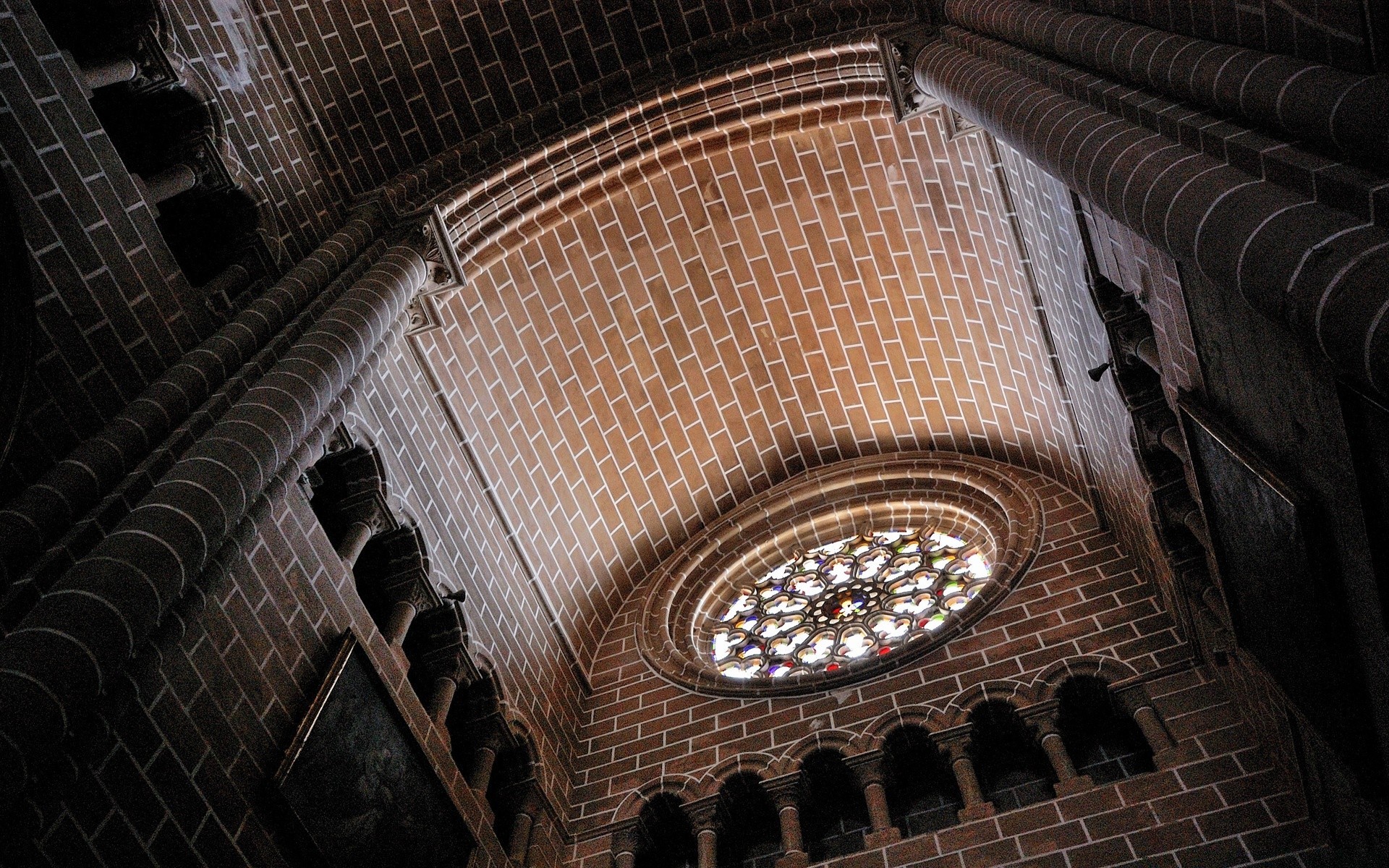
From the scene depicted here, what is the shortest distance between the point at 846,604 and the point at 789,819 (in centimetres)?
271

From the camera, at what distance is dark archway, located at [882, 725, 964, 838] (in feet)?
27.4

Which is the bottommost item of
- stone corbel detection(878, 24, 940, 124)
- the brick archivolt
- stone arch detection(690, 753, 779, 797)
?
stone arch detection(690, 753, 779, 797)

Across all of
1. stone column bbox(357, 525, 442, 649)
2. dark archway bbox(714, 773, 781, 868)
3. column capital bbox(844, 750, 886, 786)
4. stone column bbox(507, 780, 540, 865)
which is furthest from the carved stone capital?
column capital bbox(844, 750, 886, 786)

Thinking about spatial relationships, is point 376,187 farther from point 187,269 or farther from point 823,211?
point 823,211

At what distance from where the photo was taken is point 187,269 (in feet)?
27.9

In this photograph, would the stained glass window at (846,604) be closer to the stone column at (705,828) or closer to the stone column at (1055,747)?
the stone column at (1055,747)

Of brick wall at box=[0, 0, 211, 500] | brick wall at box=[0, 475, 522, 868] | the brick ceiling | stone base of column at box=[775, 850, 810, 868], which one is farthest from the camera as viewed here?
the brick ceiling

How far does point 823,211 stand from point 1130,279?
182 inches

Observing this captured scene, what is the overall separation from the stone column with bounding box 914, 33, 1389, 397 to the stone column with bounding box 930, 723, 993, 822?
3988 mm

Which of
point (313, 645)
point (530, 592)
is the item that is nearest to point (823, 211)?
point (530, 592)

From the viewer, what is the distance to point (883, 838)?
8062mm

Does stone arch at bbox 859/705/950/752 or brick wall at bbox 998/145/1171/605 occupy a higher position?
brick wall at bbox 998/145/1171/605

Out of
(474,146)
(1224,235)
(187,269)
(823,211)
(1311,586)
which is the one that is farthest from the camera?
(823,211)

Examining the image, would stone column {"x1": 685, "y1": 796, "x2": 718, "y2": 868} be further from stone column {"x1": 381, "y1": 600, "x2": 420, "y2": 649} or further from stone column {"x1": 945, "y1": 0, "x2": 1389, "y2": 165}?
stone column {"x1": 945, "y1": 0, "x2": 1389, "y2": 165}
